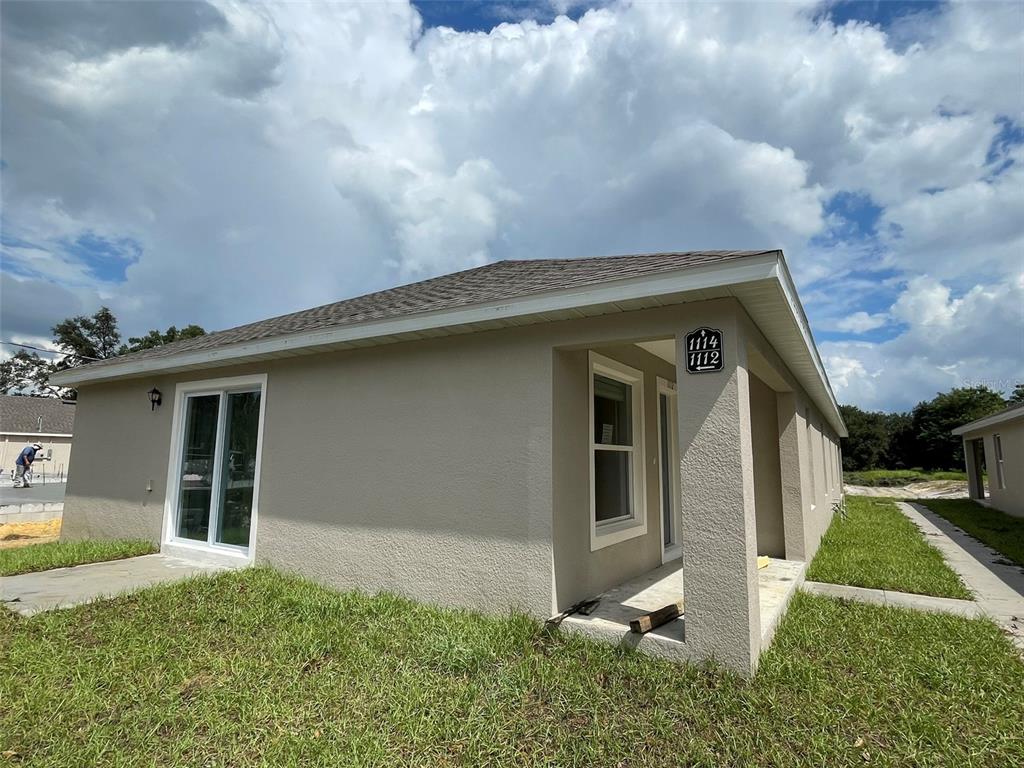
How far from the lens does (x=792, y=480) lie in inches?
268

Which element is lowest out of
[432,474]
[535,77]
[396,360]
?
[432,474]

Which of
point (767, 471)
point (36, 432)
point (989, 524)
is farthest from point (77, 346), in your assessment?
point (989, 524)

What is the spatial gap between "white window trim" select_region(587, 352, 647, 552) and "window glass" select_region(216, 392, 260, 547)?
166 inches

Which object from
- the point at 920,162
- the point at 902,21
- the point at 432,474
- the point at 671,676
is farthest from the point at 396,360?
the point at 920,162

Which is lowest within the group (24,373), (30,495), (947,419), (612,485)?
(30,495)

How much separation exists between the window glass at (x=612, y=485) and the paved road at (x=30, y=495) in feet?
67.0

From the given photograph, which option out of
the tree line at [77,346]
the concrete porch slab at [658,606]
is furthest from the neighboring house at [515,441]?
the tree line at [77,346]

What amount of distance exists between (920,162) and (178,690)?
14.6m

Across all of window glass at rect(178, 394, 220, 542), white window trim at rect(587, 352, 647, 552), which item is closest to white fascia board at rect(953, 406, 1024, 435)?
white window trim at rect(587, 352, 647, 552)

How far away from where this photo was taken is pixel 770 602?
452cm

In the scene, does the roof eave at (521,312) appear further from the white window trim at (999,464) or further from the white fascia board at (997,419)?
the white window trim at (999,464)

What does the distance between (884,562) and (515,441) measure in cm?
632

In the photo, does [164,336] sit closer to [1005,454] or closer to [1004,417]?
[1004,417]

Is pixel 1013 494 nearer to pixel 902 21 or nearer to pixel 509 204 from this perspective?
pixel 902 21
